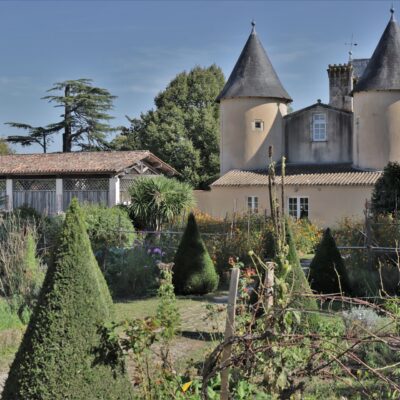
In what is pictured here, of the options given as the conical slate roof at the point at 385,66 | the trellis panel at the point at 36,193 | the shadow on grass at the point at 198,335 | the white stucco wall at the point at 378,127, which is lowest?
the shadow on grass at the point at 198,335

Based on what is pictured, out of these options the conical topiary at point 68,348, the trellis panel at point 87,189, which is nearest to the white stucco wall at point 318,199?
the trellis panel at point 87,189

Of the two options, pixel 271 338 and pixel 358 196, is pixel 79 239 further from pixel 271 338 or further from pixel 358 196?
pixel 358 196

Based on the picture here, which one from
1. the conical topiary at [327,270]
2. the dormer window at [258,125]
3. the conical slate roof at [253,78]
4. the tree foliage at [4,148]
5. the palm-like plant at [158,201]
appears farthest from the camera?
the tree foliage at [4,148]

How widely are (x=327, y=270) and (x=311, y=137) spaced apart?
69.3 ft

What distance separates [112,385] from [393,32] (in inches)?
1143

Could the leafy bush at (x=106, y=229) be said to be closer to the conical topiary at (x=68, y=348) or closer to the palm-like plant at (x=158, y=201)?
the palm-like plant at (x=158, y=201)

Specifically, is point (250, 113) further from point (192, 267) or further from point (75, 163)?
point (192, 267)

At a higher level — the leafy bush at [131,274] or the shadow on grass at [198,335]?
the leafy bush at [131,274]

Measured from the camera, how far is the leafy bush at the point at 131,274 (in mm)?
14125

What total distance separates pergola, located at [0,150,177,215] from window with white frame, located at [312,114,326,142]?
8511 millimetres

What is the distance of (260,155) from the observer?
32688mm

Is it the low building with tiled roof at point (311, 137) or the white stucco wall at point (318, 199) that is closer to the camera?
the white stucco wall at point (318, 199)

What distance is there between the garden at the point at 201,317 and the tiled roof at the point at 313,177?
978cm

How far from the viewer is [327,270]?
12.6 metres
